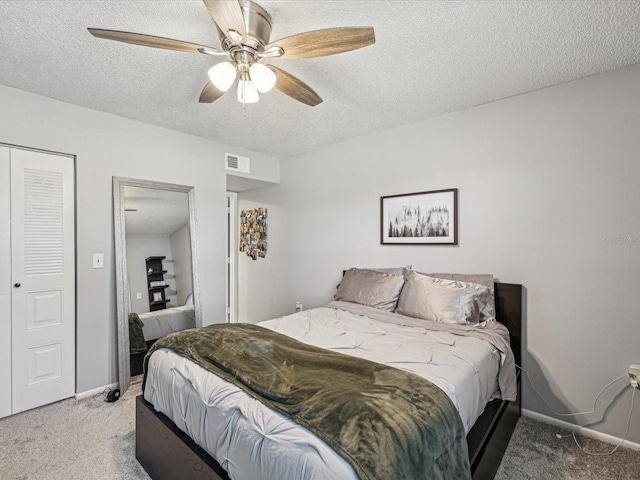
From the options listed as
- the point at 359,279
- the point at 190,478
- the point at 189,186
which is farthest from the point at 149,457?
the point at 189,186

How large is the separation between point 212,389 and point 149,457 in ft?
2.60

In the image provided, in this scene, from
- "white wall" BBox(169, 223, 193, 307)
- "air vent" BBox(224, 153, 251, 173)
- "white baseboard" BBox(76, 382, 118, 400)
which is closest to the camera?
"white baseboard" BBox(76, 382, 118, 400)

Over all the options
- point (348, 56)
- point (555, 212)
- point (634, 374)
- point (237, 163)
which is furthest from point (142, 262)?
point (634, 374)

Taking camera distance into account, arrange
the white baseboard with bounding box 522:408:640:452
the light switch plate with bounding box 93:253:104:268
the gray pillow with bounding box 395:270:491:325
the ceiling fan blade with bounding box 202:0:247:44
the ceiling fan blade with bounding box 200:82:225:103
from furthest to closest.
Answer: the light switch plate with bounding box 93:253:104:268 < the gray pillow with bounding box 395:270:491:325 < the white baseboard with bounding box 522:408:640:452 < the ceiling fan blade with bounding box 200:82:225:103 < the ceiling fan blade with bounding box 202:0:247:44

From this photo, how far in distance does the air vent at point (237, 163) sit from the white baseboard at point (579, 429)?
3.72 meters

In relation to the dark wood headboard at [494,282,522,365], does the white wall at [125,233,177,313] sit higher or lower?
higher

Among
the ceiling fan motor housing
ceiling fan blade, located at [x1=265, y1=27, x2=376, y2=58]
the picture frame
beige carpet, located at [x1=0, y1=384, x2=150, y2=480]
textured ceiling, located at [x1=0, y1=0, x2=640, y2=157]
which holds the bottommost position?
beige carpet, located at [x1=0, y1=384, x2=150, y2=480]

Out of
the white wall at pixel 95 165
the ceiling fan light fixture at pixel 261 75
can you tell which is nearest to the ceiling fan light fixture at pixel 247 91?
the ceiling fan light fixture at pixel 261 75

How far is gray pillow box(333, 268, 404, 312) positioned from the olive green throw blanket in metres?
1.19

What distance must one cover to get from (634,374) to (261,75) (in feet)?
9.60

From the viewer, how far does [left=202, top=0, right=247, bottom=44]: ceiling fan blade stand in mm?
1251

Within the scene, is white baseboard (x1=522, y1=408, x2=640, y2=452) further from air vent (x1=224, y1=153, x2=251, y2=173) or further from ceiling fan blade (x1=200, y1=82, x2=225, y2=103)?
air vent (x1=224, y1=153, x2=251, y2=173)

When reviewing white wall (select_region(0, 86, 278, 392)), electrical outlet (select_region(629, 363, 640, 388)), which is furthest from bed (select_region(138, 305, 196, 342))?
electrical outlet (select_region(629, 363, 640, 388))

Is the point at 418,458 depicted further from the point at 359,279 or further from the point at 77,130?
the point at 77,130
